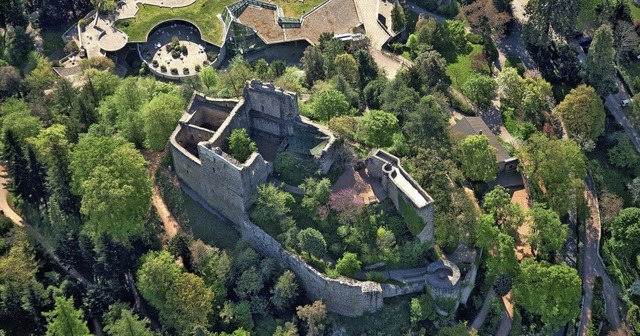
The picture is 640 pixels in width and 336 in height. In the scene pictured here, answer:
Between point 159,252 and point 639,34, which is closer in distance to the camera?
point 159,252

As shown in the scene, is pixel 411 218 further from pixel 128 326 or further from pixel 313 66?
pixel 313 66

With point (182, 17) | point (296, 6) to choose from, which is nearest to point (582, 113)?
point (296, 6)

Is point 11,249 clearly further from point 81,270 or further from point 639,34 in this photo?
point 639,34

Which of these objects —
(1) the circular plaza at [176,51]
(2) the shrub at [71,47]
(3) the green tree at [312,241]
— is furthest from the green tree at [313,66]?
(2) the shrub at [71,47]

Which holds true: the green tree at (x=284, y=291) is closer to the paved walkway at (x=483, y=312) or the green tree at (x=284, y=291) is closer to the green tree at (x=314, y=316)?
the green tree at (x=314, y=316)

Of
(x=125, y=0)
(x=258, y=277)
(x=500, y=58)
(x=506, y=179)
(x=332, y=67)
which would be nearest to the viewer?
(x=258, y=277)

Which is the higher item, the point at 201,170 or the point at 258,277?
the point at 201,170

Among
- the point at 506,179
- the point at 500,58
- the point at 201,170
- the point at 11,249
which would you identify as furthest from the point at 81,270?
the point at 500,58
